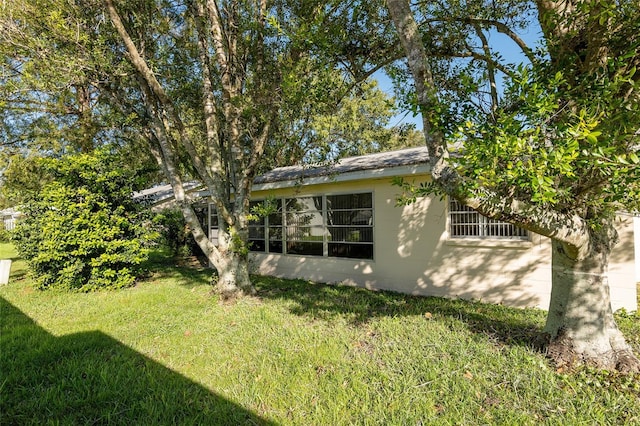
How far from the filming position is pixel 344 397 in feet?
10.7

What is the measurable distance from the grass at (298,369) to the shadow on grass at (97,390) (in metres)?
0.01

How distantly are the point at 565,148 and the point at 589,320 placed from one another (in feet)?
8.05

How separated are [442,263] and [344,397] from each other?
15.7 ft

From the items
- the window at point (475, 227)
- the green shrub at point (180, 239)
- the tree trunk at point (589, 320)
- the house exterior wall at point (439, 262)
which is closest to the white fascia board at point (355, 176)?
the house exterior wall at point (439, 262)

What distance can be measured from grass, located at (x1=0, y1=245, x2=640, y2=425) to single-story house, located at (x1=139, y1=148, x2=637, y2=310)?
0.74 metres

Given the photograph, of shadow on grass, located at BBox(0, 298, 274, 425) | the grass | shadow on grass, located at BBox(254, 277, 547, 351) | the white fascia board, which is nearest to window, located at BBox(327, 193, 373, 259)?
the white fascia board

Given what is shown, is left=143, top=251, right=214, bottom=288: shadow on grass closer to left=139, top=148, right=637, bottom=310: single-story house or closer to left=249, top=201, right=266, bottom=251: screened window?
left=249, top=201, right=266, bottom=251: screened window

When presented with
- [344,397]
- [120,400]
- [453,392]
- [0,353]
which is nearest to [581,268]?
[453,392]

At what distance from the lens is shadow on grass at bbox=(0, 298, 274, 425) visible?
120 inches

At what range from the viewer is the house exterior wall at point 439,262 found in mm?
6195

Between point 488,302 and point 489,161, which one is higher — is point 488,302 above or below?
below

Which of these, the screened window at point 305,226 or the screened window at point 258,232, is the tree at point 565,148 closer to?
the screened window at point 305,226

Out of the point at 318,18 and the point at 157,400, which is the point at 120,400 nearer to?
the point at 157,400

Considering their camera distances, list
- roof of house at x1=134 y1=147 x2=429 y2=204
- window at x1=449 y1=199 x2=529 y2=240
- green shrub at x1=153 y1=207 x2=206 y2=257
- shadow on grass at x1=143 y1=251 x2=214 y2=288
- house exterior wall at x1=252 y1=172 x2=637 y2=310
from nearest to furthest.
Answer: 1. house exterior wall at x1=252 y1=172 x2=637 y2=310
2. window at x1=449 y1=199 x2=529 y2=240
3. roof of house at x1=134 y1=147 x2=429 y2=204
4. shadow on grass at x1=143 y1=251 x2=214 y2=288
5. green shrub at x1=153 y1=207 x2=206 y2=257
